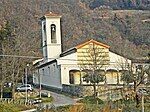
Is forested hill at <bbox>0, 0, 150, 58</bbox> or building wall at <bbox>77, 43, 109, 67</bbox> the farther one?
forested hill at <bbox>0, 0, 150, 58</bbox>

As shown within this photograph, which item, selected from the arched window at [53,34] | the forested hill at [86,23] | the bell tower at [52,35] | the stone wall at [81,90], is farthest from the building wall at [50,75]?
the forested hill at [86,23]

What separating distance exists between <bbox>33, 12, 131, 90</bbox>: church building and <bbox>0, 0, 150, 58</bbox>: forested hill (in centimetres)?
854

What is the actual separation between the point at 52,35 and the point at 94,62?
34.6ft

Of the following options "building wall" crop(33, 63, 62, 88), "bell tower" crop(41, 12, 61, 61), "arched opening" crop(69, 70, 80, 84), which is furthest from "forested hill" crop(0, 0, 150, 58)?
"arched opening" crop(69, 70, 80, 84)

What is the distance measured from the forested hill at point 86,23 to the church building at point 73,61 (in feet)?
28.0

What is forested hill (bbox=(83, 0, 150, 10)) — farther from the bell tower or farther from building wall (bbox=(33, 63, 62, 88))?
the bell tower

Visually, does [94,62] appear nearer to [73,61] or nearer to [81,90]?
[81,90]

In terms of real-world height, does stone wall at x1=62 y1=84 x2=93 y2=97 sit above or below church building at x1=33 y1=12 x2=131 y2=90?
below

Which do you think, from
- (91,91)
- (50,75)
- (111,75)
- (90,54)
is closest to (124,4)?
(50,75)

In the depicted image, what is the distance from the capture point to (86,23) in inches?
A: 4072

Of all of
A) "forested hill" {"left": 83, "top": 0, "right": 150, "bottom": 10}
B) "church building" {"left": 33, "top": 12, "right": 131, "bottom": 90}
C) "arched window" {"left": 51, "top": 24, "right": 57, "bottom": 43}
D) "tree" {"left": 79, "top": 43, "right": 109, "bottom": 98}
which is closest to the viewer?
"tree" {"left": 79, "top": 43, "right": 109, "bottom": 98}

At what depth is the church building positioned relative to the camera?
46875 mm

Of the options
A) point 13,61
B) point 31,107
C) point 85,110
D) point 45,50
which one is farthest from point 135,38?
point 85,110

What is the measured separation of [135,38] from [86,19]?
1827 cm
